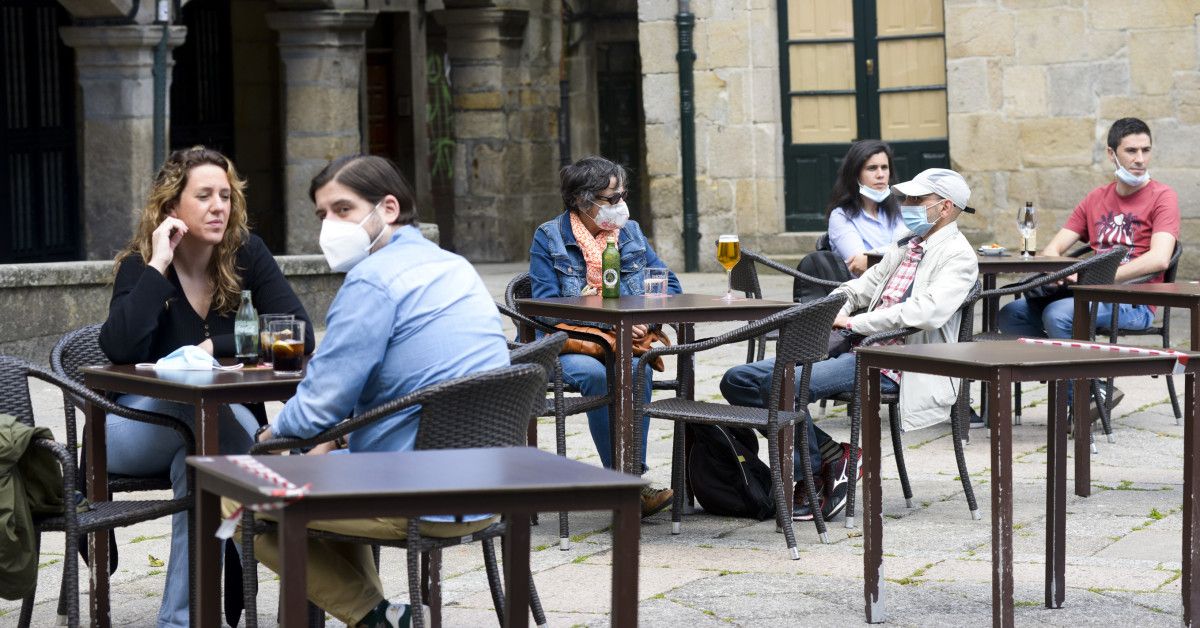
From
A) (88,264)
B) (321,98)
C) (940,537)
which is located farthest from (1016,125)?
(940,537)

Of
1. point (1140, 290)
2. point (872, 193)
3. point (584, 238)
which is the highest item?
point (872, 193)

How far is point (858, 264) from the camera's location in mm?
8008

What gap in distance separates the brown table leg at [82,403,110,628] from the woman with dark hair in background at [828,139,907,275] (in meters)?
4.20

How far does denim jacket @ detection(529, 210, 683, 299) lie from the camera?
650 cm

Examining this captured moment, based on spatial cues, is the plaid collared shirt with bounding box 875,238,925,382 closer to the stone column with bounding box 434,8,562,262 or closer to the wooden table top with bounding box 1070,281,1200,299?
the wooden table top with bounding box 1070,281,1200,299

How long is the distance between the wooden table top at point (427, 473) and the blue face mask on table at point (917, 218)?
3.27 m

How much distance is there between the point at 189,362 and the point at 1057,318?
439cm

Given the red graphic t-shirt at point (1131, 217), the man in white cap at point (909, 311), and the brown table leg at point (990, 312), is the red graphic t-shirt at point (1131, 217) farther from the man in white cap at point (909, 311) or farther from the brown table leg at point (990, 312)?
the man in white cap at point (909, 311)

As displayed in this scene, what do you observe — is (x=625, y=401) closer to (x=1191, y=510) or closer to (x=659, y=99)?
(x=1191, y=510)

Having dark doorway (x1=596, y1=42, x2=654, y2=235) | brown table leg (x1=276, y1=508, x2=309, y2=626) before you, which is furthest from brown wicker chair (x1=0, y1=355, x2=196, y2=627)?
dark doorway (x1=596, y1=42, x2=654, y2=235)

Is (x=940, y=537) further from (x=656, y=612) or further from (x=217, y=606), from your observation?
(x=217, y=606)

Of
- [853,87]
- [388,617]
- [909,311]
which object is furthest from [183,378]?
[853,87]

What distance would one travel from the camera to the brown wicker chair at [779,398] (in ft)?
18.2

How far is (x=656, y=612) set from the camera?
4777mm
